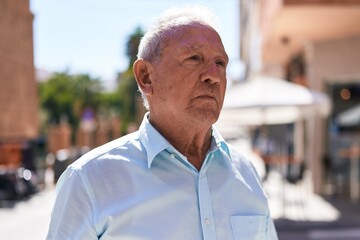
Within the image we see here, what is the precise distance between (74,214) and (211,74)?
2.04ft

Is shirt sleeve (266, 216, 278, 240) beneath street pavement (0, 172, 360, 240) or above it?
above

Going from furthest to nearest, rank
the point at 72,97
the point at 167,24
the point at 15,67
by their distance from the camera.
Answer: the point at 72,97, the point at 15,67, the point at 167,24

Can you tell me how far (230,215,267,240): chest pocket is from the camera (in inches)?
67.8

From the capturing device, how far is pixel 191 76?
1.73 meters

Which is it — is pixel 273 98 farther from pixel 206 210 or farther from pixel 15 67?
pixel 15 67

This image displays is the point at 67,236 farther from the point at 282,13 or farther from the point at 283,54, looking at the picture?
the point at 283,54

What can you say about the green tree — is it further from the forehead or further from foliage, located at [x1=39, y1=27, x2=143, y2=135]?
the forehead

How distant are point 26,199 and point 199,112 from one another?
40.4ft

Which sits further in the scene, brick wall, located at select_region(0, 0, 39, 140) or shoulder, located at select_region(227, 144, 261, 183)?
brick wall, located at select_region(0, 0, 39, 140)

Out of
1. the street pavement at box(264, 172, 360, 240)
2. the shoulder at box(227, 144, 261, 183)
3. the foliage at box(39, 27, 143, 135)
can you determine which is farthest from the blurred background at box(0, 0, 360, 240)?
the foliage at box(39, 27, 143, 135)

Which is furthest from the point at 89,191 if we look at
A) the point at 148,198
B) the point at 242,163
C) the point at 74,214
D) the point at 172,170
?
the point at 242,163

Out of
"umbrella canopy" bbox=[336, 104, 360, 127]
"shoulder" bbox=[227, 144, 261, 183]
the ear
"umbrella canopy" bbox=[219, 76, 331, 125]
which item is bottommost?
"umbrella canopy" bbox=[336, 104, 360, 127]

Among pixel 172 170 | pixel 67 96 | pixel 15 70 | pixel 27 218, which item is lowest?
pixel 67 96

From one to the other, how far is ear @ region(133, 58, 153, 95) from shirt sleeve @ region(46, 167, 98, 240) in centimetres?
41
